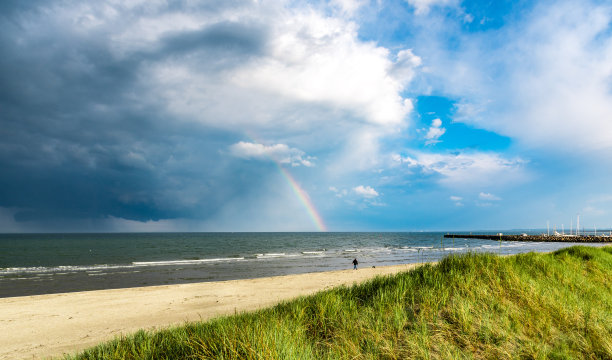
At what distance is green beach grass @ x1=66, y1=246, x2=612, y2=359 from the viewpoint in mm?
3883

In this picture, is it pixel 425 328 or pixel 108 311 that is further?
pixel 108 311

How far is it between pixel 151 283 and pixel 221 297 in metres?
9.72

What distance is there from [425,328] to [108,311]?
616 inches

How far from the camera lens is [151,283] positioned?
2331 cm

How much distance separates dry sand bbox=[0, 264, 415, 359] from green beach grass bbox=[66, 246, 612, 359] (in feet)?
13.3

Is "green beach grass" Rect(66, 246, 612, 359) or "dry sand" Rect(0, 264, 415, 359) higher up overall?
"green beach grass" Rect(66, 246, 612, 359)

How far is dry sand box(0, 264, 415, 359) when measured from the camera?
10.5 metres

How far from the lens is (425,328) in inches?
173

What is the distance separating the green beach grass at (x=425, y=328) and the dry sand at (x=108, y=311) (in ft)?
13.3

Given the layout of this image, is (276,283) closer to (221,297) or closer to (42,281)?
(221,297)

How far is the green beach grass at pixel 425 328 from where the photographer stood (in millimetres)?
3883

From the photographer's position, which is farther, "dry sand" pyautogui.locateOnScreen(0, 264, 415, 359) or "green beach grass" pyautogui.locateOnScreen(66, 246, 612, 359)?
"dry sand" pyautogui.locateOnScreen(0, 264, 415, 359)

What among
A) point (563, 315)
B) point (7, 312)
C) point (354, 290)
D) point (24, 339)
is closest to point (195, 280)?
point (7, 312)

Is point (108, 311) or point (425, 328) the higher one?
point (425, 328)
